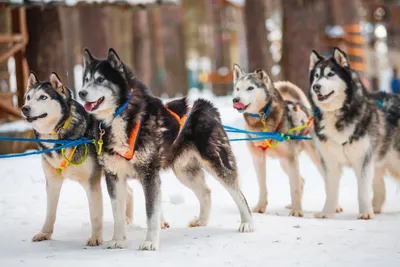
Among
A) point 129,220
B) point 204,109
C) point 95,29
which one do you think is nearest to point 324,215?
point 204,109

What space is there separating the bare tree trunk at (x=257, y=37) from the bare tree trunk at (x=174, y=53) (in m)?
5.89

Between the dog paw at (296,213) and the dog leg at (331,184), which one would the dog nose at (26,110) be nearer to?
the dog paw at (296,213)

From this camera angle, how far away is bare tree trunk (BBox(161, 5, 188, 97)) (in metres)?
20.8

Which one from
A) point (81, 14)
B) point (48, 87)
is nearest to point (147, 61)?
point (81, 14)

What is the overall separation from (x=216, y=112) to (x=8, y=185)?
3178mm

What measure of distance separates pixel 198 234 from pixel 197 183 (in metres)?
0.82

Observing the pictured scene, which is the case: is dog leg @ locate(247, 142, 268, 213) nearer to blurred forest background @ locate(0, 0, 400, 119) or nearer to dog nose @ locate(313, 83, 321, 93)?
dog nose @ locate(313, 83, 321, 93)

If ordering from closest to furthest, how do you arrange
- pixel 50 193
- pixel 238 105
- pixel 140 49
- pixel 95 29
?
pixel 50 193
pixel 238 105
pixel 95 29
pixel 140 49

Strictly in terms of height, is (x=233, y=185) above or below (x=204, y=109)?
below

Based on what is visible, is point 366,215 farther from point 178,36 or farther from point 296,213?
point 178,36

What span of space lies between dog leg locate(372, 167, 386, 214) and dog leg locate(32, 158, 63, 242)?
350 cm

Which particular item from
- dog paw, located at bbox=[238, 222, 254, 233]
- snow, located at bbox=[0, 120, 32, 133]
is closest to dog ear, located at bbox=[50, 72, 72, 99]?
dog paw, located at bbox=[238, 222, 254, 233]

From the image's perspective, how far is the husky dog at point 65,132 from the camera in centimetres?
504

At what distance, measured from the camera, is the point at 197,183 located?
20.0ft
